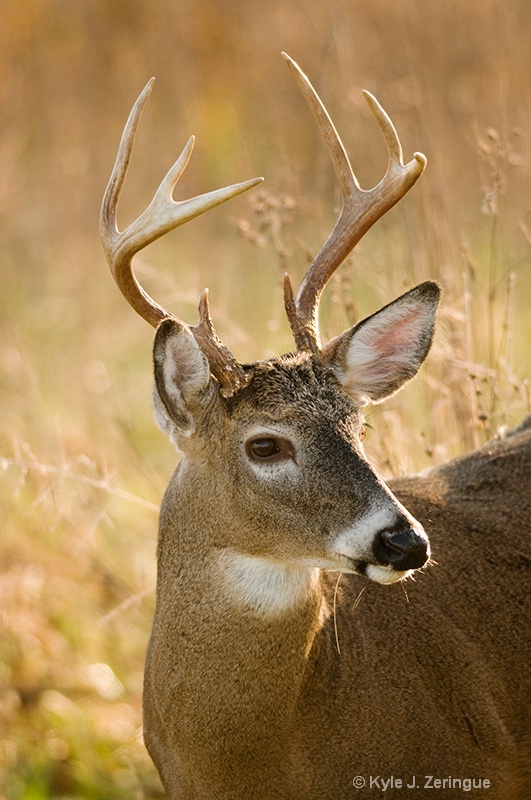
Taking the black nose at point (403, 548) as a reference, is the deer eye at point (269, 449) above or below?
above

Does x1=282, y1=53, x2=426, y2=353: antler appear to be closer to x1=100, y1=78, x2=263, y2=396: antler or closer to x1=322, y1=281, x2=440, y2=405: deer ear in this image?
x1=322, y1=281, x2=440, y2=405: deer ear

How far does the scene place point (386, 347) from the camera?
454 cm

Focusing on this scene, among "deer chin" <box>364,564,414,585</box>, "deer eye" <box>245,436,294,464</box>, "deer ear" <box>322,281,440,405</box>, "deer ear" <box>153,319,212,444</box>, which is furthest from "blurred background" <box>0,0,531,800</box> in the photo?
"deer chin" <box>364,564,414,585</box>

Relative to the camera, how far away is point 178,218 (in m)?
4.18

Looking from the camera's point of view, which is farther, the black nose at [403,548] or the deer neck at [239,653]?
the deer neck at [239,653]

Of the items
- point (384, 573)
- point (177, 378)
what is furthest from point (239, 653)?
point (177, 378)

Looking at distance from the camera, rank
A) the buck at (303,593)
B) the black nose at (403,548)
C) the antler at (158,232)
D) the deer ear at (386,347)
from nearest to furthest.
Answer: the black nose at (403,548), the buck at (303,593), the antler at (158,232), the deer ear at (386,347)

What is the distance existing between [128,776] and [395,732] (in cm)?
190

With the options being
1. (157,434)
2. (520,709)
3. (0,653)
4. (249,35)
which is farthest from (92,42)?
(520,709)

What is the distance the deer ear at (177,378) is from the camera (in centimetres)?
395

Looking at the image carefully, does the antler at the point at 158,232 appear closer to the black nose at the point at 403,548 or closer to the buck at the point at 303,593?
the buck at the point at 303,593

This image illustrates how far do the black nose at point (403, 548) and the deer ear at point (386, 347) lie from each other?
2.70ft

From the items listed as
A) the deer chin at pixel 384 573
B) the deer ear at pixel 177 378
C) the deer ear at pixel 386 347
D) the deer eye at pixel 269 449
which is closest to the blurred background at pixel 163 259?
the deer ear at pixel 177 378

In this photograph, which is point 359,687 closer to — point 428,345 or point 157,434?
point 428,345
